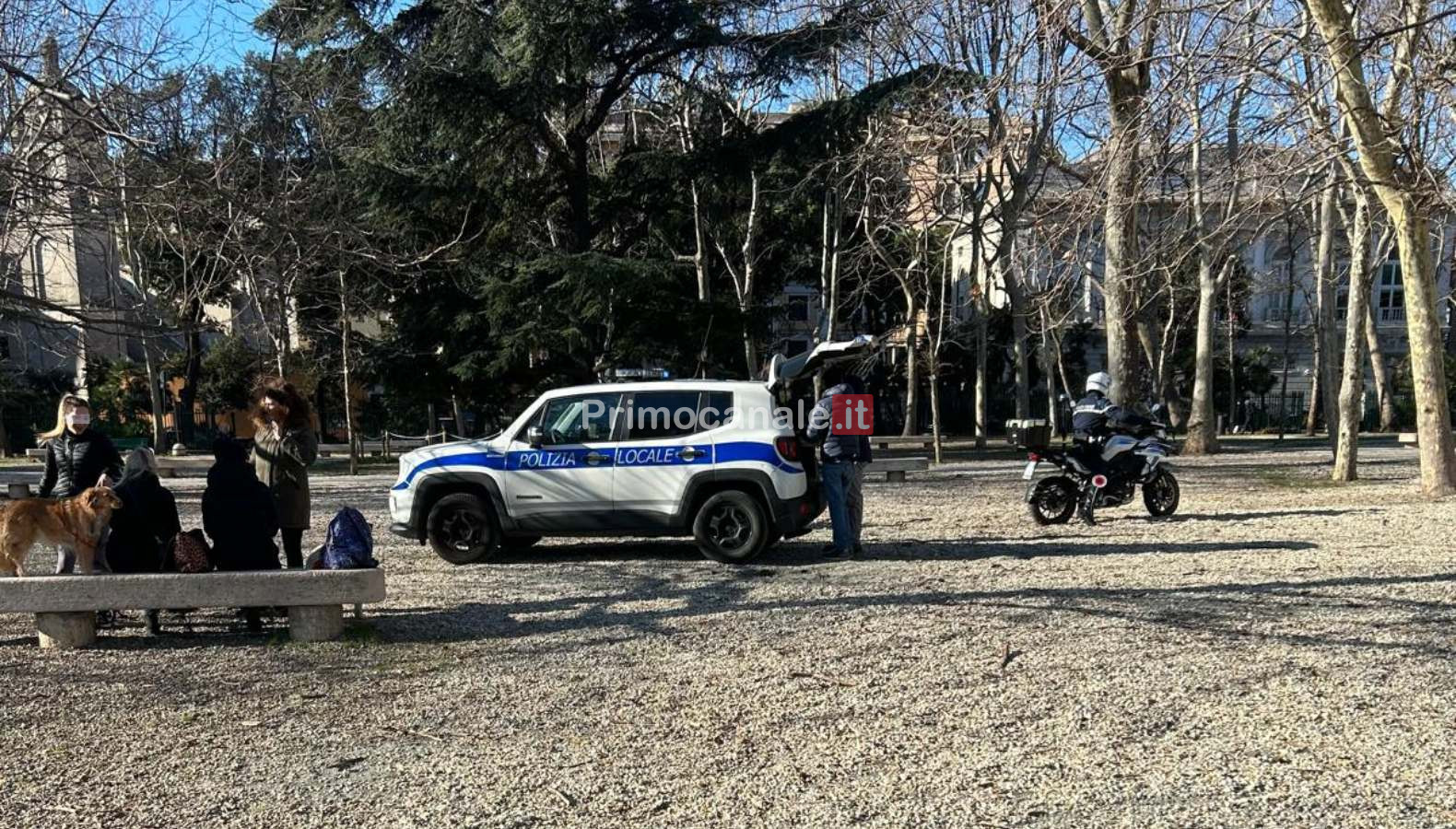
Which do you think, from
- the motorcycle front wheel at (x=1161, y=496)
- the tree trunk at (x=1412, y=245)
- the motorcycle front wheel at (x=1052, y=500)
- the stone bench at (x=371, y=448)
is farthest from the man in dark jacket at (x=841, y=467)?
the stone bench at (x=371, y=448)

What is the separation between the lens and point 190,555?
7.20 meters

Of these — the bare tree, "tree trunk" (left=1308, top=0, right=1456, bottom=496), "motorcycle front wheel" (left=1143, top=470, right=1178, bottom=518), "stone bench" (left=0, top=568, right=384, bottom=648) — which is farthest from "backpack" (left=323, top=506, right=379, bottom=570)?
"tree trunk" (left=1308, top=0, right=1456, bottom=496)

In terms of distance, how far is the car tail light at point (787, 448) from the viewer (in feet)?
32.1

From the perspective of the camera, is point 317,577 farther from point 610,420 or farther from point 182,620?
point 610,420

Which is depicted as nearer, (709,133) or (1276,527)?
(1276,527)

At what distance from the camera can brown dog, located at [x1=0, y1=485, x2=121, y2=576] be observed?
6.93m

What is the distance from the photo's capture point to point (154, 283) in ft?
83.0

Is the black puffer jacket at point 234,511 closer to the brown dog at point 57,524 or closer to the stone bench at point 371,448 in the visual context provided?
the brown dog at point 57,524

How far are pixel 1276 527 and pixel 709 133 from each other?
18359mm

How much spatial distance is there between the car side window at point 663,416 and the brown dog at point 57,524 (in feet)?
14.6

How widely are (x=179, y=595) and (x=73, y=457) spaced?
1633 mm

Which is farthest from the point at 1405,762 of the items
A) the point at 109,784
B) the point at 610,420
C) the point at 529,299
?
the point at 529,299

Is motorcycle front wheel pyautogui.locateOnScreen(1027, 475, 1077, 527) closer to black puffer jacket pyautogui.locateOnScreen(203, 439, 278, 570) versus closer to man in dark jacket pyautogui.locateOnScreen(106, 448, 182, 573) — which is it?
black puffer jacket pyautogui.locateOnScreen(203, 439, 278, 570)

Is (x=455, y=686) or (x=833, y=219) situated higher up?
(x=833, y=219)
